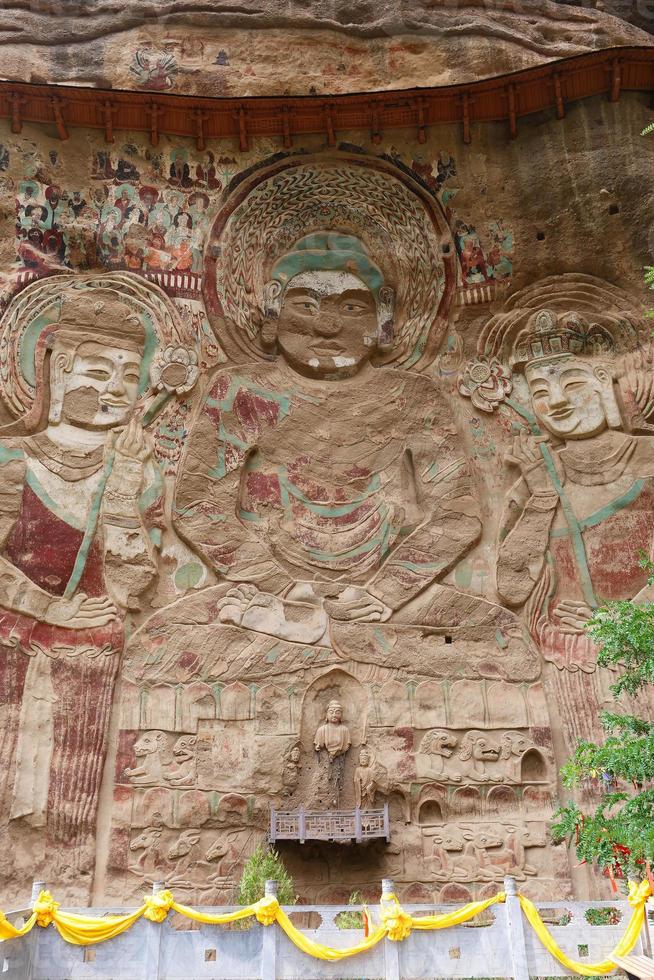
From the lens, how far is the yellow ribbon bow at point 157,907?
699 centimetres

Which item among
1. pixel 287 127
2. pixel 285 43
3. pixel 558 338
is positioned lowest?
pixel 558 338

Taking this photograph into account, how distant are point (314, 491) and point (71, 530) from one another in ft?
9.87

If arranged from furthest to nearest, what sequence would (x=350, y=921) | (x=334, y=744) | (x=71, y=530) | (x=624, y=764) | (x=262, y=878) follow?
1. (x=71, y=530)
2. (x=334, y=744)
3. (x=262, y=878)
4. (x=350, y=921)
5. (x=624, y=764)

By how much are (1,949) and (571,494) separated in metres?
8.09

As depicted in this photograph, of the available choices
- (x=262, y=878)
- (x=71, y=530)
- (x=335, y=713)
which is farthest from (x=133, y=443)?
(x=262, y=878)

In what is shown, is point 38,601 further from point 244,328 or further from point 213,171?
point 213,171

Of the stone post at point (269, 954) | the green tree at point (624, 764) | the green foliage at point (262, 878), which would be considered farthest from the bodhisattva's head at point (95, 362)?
the green tree at point (624, 764)

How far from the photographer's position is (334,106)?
470 inches

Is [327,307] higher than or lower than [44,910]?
higher

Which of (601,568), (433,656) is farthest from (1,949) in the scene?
(601,568)

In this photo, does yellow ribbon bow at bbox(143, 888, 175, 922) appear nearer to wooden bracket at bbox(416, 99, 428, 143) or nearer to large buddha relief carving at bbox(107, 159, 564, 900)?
large buddha relief carving at bbox(107, 159, 564, 900)

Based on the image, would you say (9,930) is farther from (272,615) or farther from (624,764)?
(272,615)

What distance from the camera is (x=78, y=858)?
991 centimetres

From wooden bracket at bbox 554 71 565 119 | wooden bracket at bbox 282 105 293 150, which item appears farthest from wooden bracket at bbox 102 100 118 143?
wooden bracket at bbox 554 71 565 119
